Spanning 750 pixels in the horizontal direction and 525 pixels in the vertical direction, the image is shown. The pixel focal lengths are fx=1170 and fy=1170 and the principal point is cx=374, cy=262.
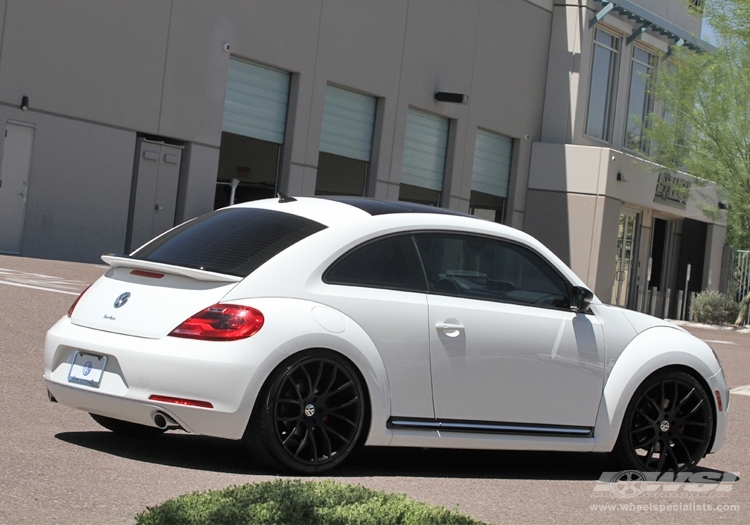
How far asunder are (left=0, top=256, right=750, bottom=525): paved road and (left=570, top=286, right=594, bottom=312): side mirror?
1.01 metres

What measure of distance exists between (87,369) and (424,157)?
24553 mm

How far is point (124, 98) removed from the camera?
22.2 metres

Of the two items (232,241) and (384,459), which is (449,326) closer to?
(384,459)

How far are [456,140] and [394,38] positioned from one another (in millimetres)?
3966

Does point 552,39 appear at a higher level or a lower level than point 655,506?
higher

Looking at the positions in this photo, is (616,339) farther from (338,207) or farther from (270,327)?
(270,327)

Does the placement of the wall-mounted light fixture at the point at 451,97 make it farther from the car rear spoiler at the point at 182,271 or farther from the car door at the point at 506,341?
the car rear spoiler at the point at 182,271

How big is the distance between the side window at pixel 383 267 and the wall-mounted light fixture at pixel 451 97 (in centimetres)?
2324

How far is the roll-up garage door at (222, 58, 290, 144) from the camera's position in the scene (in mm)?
24500

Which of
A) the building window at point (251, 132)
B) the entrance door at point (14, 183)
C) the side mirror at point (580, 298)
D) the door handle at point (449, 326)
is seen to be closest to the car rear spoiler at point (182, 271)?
the door handle at point (449, 326)

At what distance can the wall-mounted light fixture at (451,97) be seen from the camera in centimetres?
2953

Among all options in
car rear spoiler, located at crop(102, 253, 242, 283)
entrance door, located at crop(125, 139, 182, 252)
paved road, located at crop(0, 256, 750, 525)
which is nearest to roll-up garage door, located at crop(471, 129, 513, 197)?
entrance door, located at crop(125, 139, 182, 252)

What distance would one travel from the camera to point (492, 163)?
108 feet

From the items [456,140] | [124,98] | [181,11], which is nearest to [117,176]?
[124,98]
